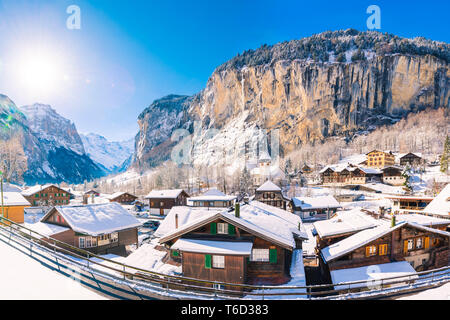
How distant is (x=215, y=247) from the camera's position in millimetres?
13984

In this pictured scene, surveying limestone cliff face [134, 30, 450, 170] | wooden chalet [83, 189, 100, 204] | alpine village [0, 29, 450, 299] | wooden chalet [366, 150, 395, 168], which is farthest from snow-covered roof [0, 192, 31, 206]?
limestone cliff face [134, 30, 450, 170]

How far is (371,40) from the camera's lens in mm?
160625

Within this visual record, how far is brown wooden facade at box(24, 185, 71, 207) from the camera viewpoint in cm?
5728

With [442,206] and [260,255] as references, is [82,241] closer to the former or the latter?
[260,255]

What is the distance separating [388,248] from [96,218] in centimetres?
2826

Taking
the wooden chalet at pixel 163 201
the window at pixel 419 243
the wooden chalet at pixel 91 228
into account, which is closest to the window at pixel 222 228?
the wooden chalet at pixel 91 228

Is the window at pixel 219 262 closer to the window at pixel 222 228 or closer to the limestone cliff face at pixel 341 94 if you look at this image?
the window at pixel 222 228

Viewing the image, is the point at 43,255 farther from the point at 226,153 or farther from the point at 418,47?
the point at 418,47

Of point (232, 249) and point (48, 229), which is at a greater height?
point (232, 249)

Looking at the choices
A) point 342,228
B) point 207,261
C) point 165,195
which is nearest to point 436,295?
point 207,261

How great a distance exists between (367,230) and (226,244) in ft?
44.6

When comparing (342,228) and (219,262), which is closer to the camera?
(219,262)

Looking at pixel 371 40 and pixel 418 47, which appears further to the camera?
pixel 371 40
